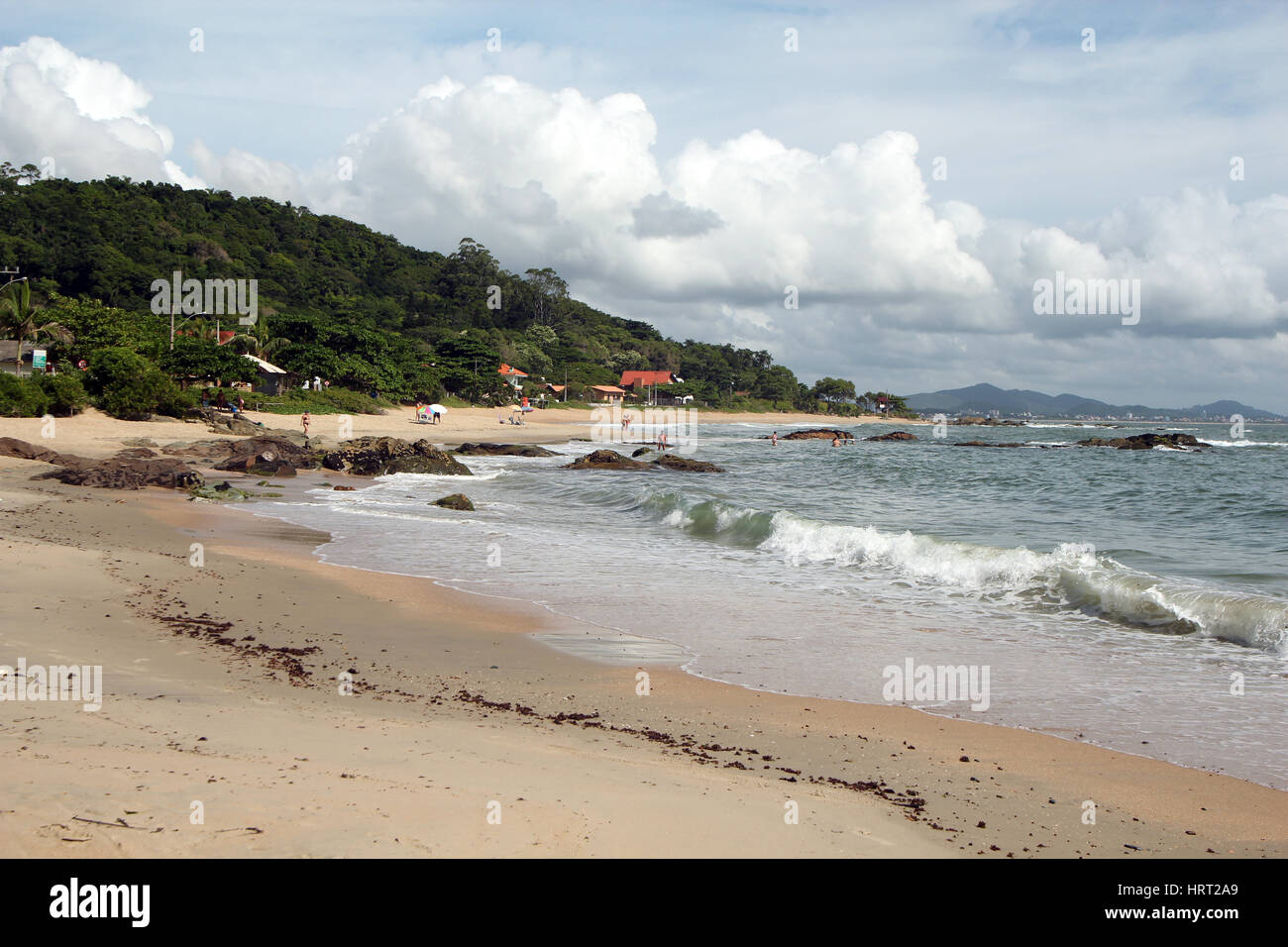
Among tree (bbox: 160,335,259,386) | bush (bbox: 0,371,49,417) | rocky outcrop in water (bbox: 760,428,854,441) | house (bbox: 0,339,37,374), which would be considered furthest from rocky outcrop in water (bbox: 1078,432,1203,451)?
house (bbox: 0,339,37,374)

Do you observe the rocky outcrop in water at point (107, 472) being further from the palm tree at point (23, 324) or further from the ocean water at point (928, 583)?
the palm tree at point (23, 324)

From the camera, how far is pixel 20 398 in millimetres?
32031

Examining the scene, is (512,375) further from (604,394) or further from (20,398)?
(20,398)

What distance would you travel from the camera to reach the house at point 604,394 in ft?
349

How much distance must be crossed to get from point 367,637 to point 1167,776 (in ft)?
23.7

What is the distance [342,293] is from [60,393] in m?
83.7

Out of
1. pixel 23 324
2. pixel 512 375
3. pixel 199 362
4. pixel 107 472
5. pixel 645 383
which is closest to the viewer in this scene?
pixel 107 472

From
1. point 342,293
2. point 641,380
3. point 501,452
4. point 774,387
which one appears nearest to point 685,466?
point 501,452

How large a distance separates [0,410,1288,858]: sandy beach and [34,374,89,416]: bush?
92.8ft

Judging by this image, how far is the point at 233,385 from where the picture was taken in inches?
2068

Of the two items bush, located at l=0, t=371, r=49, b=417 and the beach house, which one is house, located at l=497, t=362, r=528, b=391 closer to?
the beach house
